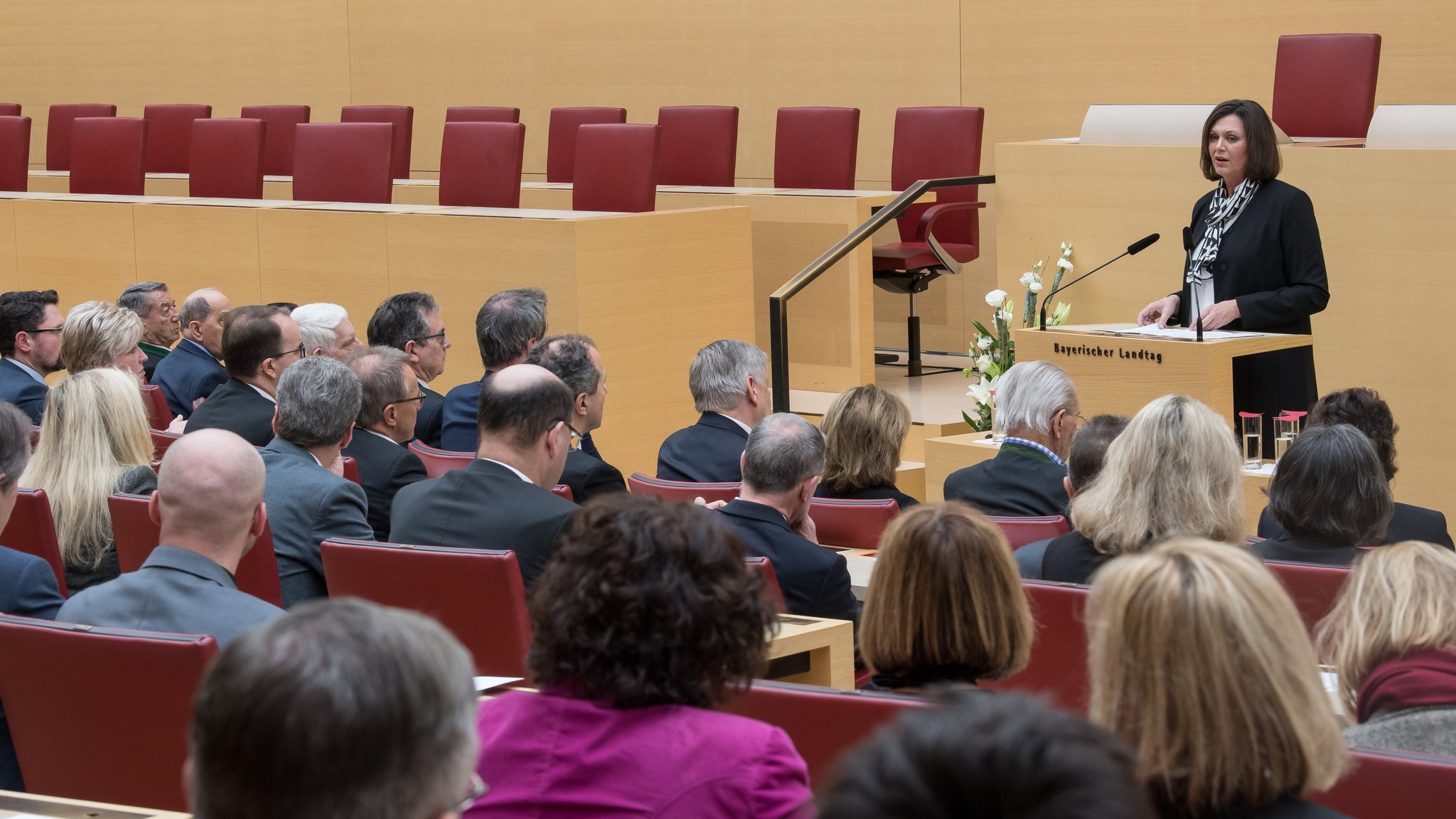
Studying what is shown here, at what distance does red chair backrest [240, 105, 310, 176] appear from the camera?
397 inches

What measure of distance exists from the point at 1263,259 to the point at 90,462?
3.37 metres

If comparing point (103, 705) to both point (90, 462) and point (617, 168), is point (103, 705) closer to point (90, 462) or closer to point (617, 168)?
point (90, 462)

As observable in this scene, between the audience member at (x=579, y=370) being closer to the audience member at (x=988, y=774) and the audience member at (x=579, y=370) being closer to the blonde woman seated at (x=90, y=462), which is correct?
the blonde woman seated at (x=90, y=462)

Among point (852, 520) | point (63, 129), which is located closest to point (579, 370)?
point (852, 520)

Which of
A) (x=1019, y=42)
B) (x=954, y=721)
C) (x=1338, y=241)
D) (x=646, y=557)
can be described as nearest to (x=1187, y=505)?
(x=646, y=557)

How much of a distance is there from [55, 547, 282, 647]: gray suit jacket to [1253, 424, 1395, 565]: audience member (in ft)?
5.97

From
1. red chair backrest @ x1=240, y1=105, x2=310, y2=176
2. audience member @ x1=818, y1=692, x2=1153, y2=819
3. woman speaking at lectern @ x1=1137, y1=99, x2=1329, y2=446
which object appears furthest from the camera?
red chair backrest @ x1=240, y1=105, x2=310, y2=176

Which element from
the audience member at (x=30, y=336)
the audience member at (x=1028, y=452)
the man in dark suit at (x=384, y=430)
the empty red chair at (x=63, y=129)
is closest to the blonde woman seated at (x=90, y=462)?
the man in dark suit at (x=384, y=430)

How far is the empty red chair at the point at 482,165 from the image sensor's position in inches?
312

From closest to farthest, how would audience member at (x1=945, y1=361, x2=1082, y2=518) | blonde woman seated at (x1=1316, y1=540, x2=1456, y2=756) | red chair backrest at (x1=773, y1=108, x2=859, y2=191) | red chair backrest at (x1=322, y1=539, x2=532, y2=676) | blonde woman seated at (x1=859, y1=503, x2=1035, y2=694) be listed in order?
blonde woman seated at (x1=1316, y1=540, x2=1456, y2=756) → blonde woman seated at (x1=859, y1=503, x2=1035, y2=694) → red chair backrest at (x1=322, y1=539, x2=532, y2=676) → audience member at (x1=945, y1=361, x2=1082, y2=518) → red chair backrest at (x1=773, y1=108, x2=859, y2=191)

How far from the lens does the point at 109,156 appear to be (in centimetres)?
912

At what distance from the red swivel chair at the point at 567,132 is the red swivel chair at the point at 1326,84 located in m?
3.68

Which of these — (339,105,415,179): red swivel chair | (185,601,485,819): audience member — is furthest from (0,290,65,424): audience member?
(185,601,485,819): audience member

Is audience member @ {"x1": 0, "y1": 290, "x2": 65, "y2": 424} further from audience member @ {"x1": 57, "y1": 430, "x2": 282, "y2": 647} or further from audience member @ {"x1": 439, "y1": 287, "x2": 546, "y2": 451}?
audience member @ {"x1": 57, "y1": 430, "x2": 282, "y2": 647}
